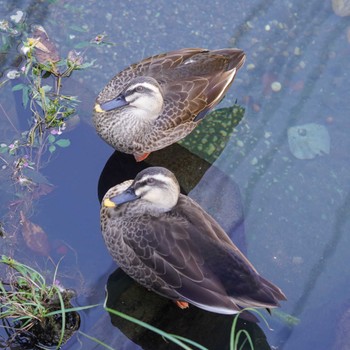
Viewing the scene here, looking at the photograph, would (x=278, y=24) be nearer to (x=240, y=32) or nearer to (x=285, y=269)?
(x=240, y=32)

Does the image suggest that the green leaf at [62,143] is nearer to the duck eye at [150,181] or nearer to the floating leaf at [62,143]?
the floating leaf at [62,143]

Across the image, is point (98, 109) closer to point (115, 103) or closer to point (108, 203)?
point (115, 103)

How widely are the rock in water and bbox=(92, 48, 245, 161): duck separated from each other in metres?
0.57

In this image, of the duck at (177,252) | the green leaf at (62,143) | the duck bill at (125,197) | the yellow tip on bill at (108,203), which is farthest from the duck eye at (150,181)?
the green leaf at (62,143)

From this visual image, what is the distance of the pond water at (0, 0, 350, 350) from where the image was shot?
3.98 m

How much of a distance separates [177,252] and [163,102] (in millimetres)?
990

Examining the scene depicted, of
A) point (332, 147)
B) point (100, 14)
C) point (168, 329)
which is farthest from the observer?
point (100, 14)

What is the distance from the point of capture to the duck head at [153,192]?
3.76 metres

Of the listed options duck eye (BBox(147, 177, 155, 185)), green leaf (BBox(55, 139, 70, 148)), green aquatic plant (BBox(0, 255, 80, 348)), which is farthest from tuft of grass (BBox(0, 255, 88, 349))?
green leaf (BBox(55, 139, 70, 148))

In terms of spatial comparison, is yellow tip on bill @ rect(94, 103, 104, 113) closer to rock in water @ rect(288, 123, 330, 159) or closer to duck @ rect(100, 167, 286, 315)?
duck @ rect(100, 167, 286, 315)

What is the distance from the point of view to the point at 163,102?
14.0ft

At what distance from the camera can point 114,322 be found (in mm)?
3826

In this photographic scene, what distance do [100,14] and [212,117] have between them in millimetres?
1057

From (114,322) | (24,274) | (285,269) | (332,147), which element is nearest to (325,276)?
(285,269)
